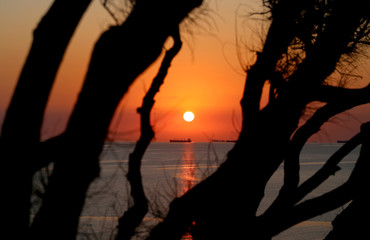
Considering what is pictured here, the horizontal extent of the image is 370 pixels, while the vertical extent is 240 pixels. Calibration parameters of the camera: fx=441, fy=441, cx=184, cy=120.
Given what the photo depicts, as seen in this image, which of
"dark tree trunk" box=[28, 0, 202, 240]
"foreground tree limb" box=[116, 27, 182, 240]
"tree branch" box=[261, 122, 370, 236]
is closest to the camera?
"dark tree trunk" box=[28, 0, 202, 240]

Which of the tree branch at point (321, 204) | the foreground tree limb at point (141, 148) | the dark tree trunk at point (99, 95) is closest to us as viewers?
the dark tree trunk at point (99, 95)

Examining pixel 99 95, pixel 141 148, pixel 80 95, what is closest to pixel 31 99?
pixel 80 95

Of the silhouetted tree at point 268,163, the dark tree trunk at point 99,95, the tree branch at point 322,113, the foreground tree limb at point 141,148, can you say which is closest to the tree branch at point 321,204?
the silhouetted tree at point 268,163

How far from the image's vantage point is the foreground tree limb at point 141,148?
163 inches

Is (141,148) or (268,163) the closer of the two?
(268,163)

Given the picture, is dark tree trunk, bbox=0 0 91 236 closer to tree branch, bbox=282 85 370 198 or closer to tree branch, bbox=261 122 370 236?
tree branch, bbox=261 122 370 236

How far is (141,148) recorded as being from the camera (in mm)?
4188

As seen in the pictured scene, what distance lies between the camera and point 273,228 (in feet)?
11.7

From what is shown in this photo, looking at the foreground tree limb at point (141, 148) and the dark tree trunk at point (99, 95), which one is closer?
the dark tree trunk at point (99, 95)

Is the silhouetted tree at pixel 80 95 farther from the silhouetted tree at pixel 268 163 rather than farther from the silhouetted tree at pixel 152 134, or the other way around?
the silhouetted tree at pixel 268 163

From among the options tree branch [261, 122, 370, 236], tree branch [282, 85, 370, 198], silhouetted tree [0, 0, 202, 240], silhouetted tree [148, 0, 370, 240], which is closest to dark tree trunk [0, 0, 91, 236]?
silhouetted tree [0, 0, 202, 240]

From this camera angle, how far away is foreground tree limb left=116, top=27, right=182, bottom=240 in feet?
13.6

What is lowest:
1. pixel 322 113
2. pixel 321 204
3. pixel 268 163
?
pixel 321 204

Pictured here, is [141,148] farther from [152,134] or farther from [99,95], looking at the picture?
[99,95]
